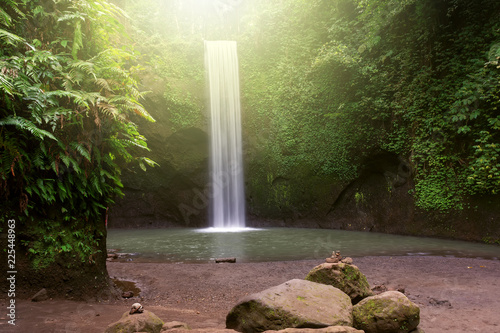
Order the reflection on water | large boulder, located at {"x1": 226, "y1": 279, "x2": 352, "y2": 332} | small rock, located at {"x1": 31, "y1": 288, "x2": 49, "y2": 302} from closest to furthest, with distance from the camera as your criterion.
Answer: large boulder, located at {"x1": 226, "y1": 279, "x2": 352, "y2": 332} < small rock, located at {"x1": 31, "y1": 288, "x2": 49, "y2": 302} < the reflection on water

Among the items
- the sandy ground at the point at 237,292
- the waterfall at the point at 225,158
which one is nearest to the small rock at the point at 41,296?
the sandy ground at the point at 237,292

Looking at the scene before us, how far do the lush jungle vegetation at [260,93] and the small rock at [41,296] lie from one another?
1.04ft

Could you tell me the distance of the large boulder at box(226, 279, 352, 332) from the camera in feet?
9.00

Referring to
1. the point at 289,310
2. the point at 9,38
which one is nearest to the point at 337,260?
the point at 289,310

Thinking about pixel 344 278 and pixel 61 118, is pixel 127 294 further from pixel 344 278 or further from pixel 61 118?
pixel 344 278

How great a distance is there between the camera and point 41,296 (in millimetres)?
3734

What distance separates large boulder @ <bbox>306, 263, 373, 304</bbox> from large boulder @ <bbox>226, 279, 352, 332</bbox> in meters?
0.54

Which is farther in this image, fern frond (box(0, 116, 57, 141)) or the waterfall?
the waterfall

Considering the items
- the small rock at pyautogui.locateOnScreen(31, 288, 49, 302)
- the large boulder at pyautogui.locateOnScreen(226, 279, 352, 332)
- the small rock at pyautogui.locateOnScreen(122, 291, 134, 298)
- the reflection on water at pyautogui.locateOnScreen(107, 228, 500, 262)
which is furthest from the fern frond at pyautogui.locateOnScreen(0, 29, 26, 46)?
the reflection on water at pyautogui.locateOnScreen(107, 228, 500, 262)

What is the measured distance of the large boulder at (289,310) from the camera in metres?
2.74

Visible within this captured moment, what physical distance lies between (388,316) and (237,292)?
2.30 m

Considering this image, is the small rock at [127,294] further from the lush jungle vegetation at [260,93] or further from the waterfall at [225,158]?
the waterfall at [225,158]

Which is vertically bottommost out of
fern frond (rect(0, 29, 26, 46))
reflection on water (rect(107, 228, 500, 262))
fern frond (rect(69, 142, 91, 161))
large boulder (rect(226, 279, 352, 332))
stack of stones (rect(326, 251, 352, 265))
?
reflection on water (rect(107, 228, 500, 262))

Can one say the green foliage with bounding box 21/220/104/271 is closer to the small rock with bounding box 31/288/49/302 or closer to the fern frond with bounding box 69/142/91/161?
the small rock with bounding box 31/288/49/302
